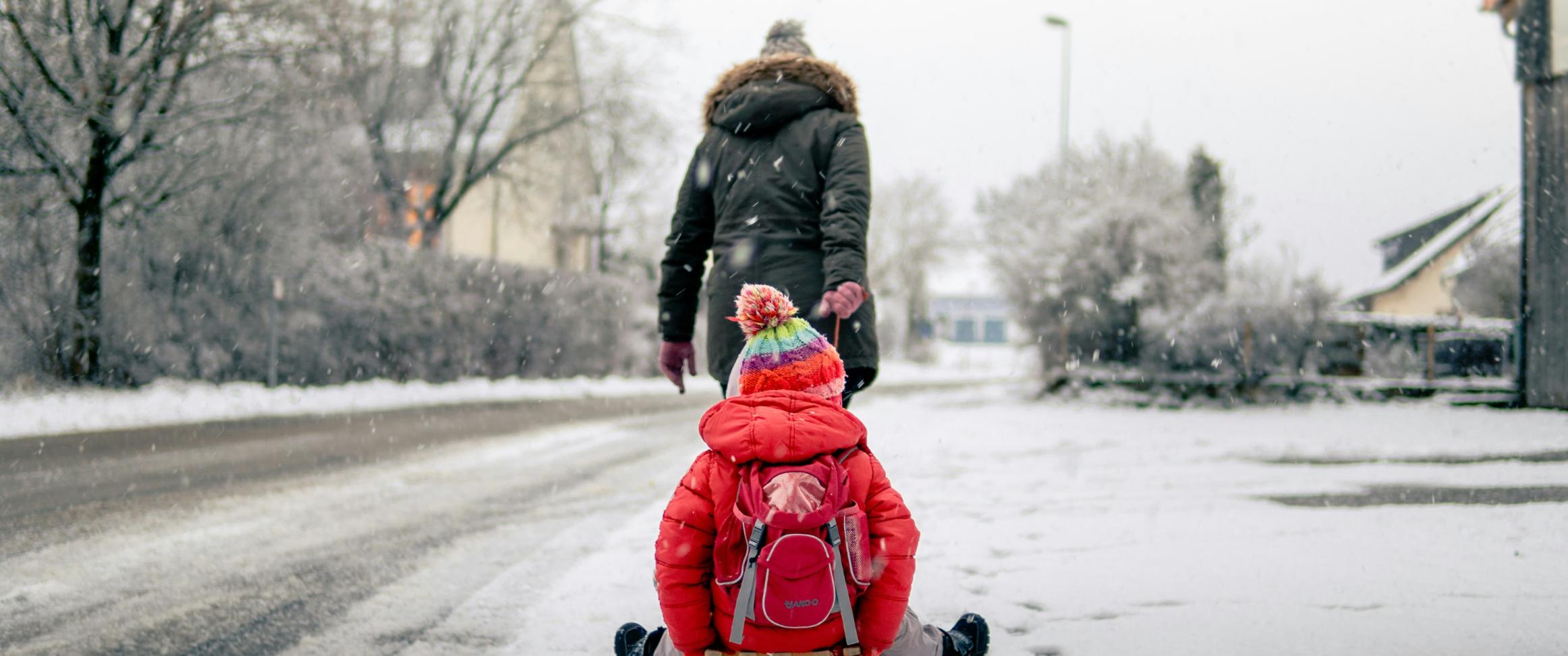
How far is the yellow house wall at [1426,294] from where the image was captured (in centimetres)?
1848

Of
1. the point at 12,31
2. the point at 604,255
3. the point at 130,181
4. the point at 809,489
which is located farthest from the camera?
the point at 604,255

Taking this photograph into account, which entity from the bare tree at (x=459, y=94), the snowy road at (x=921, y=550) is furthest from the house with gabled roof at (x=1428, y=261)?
the bare tree at (x=459, y=94)

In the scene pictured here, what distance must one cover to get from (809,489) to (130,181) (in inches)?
489

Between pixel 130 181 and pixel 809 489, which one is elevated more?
pixel 130 181

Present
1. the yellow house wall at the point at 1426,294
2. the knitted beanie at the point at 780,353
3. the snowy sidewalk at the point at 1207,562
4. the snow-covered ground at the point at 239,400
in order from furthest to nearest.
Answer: the yellow house wall at the point at 1426,294
the snow-covered ground at the point at 239,400
the snowy sidewalk at the point at 1207,562
the knitted beanie at the point at 780,353

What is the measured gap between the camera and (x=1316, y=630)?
284 cm

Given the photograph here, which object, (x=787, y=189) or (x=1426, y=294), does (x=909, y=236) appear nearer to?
(x=1426, y=294)

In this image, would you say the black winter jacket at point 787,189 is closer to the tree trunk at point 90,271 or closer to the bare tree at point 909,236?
the tree trunk at point 90,271

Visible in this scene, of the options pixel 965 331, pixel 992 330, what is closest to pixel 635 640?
pixel 965 331

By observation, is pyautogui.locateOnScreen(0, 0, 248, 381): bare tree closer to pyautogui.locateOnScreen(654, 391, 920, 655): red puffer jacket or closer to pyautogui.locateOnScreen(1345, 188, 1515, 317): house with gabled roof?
pyautogui.locateOnScreen(654, 391, 920, 655): red puffer jacket

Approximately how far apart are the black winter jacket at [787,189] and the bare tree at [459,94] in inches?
667

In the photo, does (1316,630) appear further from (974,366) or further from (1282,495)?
(974,366)

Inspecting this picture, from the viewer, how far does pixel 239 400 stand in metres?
11.7

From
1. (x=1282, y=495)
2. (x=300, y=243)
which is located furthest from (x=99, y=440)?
(x=1282, y=495)
